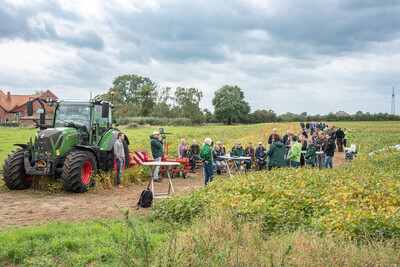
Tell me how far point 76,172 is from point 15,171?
184 cm

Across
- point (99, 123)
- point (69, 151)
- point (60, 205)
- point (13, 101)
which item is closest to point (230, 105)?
point (13, 101)

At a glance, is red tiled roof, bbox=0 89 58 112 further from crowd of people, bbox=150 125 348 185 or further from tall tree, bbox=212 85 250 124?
crowd of people, bbox=150 125 348 185

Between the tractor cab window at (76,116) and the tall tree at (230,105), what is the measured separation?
7833 centimetres

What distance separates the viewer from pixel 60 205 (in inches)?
311

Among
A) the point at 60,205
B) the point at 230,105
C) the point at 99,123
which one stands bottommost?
the point at 60,205

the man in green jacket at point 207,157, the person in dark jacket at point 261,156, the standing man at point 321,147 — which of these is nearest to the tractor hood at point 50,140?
the man in green jacket at point 207,157

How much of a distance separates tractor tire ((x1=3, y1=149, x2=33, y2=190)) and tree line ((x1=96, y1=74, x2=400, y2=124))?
5501 centimetres

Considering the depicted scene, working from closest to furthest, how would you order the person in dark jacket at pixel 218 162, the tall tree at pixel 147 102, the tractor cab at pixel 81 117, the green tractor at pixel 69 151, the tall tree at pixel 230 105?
the green tractor at pixel 69 151, the tractor cab at pixel 81 117, the person in dark jacket at pixel 218 162, the tall tree at pixel 147 102, the tall tree at pixel 230 105

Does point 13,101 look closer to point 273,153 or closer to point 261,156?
point 261,156

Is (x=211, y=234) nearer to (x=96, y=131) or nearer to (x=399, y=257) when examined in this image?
(x=399, y=257)

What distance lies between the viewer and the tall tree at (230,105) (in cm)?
8819

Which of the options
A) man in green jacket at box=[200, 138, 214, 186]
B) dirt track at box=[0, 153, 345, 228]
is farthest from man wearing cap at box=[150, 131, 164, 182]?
man in green jacket at box=[200, 138, 214, 186]

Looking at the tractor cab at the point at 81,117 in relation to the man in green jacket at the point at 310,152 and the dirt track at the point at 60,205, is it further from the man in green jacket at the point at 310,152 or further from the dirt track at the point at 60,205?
the man in green jacket at the point at 310,152

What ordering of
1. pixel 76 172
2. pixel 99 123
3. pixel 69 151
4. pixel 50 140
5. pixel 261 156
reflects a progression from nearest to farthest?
pixel 76 172 → pixel 50 140 → pixel 69 151 → pixel 99 123 → pixel 261 156
